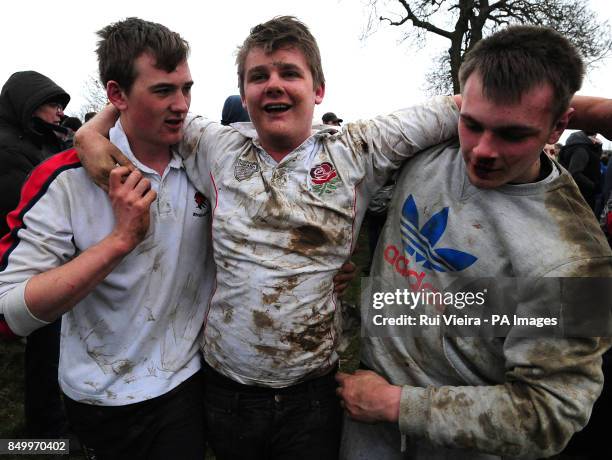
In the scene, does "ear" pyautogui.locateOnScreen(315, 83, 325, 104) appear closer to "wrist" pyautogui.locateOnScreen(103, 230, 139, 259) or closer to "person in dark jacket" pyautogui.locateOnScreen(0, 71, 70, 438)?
"wrist" pyautogui.locateOnScreen(103, 230, 139, 259)

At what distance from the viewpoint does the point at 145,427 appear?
1788mm

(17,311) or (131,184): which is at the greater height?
(131,184)

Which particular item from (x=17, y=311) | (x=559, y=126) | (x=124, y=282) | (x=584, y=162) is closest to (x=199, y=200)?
(x=124, y=282)

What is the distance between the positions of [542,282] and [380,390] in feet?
2.06

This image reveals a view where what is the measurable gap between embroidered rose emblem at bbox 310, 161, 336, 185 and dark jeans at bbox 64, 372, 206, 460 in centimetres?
100

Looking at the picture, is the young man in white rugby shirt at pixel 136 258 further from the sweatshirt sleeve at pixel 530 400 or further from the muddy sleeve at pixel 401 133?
the sweatshirt sleeve at pixel 530 400

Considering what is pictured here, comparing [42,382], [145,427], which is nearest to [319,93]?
[145,427]

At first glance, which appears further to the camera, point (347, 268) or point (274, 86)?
point (347, 268)

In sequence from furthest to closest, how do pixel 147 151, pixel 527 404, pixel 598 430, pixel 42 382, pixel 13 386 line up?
pixel 13 386, pixel 42 382, pixel 598 430, pixel 147 151, pixel 527 404

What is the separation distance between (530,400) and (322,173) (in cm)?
101

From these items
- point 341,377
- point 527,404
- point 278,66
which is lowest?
point 341,377

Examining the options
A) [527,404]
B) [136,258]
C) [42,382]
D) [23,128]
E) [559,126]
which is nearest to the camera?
[527,404]

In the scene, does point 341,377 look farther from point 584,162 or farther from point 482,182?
point 584,162

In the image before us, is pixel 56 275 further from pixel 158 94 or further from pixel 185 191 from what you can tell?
pixel 158 94
